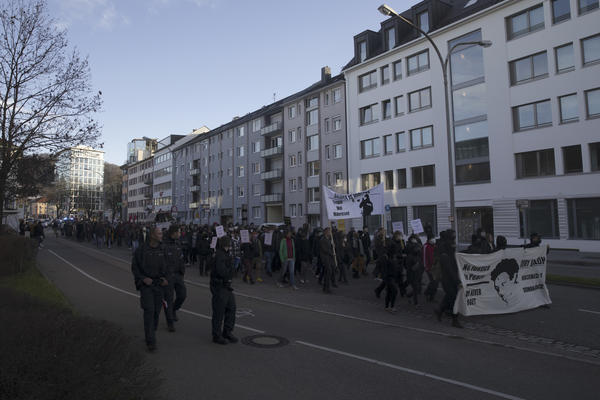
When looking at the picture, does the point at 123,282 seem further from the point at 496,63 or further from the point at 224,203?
the point at 224,203

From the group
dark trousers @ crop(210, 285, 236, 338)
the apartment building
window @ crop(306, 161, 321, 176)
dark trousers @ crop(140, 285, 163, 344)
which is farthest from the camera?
window @ crop(306, 161, 321, 176)

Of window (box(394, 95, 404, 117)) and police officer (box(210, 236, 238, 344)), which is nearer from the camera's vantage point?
police officer (box(210, 236, 238, 344))

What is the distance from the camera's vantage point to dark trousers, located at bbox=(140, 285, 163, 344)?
630 centimetres

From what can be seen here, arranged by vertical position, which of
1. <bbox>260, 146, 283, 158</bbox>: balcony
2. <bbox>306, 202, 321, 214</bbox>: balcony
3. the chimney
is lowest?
<bbox>306, 202, 321, 214</bbox>: balcony

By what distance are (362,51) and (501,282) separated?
35998 mm

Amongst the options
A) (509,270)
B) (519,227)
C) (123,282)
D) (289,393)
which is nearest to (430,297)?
(509,270)

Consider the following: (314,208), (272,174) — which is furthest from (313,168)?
(272,174)

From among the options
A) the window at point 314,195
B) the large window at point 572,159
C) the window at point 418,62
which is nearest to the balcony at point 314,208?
the window at point 314,195

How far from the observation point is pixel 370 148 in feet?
131

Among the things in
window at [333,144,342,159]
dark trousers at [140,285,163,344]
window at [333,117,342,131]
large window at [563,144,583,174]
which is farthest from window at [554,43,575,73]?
dark trousers at [140,285,163,344]

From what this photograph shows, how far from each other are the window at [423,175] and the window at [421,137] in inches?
70.2

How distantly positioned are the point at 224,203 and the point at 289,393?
195 feet

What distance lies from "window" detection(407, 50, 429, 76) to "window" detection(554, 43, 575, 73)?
995cm

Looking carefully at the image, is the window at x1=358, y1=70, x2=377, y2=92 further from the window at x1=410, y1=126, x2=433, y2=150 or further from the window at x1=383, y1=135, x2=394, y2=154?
the window at x1=410, y1=126, x2=433, y2=150
